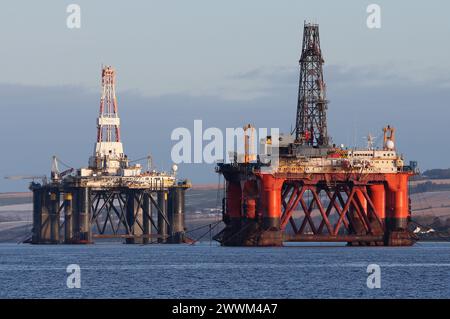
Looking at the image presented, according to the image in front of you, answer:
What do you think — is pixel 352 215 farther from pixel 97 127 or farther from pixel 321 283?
pixel 321 283

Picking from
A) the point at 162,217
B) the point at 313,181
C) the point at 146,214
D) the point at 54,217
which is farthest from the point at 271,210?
the point at 54,217

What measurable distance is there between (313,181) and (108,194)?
161 feet

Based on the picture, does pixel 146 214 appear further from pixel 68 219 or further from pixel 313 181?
pixel 313 181

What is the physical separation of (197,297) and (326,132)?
247 ft

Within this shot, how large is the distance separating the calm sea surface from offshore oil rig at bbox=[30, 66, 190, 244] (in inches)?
1653

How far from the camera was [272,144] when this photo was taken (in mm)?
145625

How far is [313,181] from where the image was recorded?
14550 centimetres

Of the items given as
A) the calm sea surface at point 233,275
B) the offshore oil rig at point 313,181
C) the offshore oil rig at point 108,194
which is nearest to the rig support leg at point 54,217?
the offshore oil rig at point 108,194

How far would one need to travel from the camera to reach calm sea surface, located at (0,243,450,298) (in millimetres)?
82750

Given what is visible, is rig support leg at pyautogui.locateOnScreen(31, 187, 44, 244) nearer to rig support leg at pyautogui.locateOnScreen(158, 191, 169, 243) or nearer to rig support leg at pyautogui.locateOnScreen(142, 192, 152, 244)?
rig support leg at pyautogui.locateOnScreen(142, 192, 152, 244)

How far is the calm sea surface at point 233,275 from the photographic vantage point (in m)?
82.8

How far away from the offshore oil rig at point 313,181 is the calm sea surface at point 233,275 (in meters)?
9.41

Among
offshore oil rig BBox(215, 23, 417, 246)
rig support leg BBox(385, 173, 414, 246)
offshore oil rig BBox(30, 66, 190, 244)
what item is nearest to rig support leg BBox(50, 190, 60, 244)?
offshore oil rig BBox(30, 66, 190, 244)

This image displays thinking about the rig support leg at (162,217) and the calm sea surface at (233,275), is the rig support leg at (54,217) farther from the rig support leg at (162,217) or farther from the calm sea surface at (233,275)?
the calm sea surface at (233,275)
